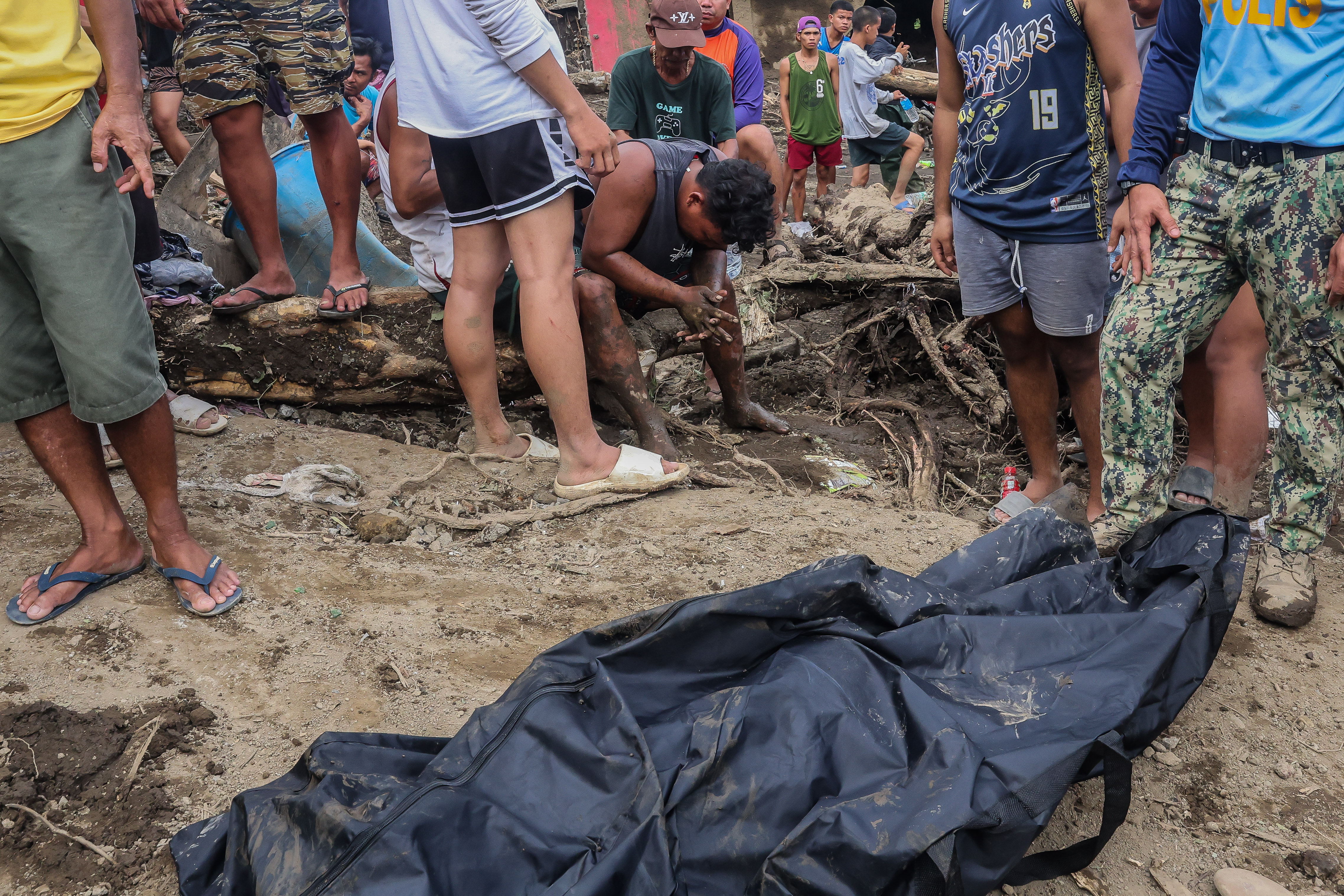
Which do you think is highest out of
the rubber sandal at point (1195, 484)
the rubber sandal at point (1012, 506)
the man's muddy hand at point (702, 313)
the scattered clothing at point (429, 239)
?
the scattered clothing at point (429, 239)

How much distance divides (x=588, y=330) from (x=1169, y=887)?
7.87 ft

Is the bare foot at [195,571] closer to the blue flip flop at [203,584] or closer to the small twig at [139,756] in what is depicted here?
the blue flip flop at [203,584]

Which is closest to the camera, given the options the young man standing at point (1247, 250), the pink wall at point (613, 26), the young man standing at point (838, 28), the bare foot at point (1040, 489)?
the young man standing at point (1247, 250)

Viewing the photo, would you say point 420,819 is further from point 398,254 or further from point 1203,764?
point 398,254

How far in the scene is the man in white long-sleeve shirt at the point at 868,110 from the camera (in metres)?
7.73

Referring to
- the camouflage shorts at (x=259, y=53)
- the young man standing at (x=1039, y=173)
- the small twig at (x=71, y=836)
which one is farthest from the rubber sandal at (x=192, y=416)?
the young man standing at (x=1039, y=173)

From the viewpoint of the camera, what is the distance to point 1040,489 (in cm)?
317

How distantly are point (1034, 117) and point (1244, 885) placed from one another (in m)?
2.06

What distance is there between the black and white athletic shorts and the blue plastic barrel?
4.31 feet

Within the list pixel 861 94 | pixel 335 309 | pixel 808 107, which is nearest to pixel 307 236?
pixel 335 309

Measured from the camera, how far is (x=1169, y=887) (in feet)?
5.21

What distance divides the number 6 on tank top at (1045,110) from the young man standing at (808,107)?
5057mm

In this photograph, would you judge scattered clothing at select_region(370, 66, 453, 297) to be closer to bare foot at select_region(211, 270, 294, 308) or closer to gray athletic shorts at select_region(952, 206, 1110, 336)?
bare foot at select_region(211, 270, 294, 308)

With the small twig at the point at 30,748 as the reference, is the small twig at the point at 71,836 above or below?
below
